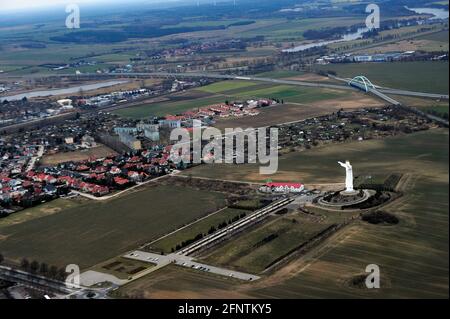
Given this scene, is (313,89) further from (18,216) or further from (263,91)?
(18,216)

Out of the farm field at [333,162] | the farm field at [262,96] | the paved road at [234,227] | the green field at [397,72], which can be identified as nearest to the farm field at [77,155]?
the farm field at [333,162]

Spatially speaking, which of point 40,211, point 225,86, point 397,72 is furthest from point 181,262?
point 225,86

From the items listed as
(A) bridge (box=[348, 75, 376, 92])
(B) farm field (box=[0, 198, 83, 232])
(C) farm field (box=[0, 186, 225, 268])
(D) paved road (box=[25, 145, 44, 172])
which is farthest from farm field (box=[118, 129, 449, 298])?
(A) bridge (box=[348, 75, 376, 92])

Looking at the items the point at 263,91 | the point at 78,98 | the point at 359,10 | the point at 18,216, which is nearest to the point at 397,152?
the point at 18,216

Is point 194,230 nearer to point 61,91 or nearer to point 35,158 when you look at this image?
point 35,158

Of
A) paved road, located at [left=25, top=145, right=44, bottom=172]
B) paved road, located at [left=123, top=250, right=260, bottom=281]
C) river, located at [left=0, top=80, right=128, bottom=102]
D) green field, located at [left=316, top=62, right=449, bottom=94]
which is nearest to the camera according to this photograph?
paved road, located at [left=123, top=250, right=260, bottom=281]

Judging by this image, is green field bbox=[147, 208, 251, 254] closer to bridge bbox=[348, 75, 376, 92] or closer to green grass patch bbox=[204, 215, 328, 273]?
green grass patch bbox=[204, 215, 328, 273]
